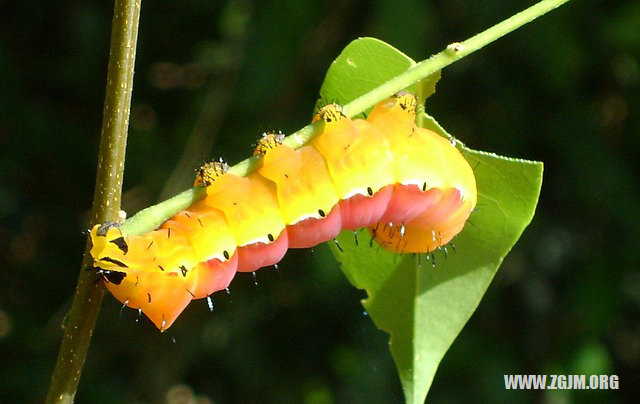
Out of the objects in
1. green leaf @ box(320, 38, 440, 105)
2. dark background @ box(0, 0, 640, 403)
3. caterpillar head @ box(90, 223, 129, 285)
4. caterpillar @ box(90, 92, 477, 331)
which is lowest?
caterpillar head @ box(90, 223, 129, 285)

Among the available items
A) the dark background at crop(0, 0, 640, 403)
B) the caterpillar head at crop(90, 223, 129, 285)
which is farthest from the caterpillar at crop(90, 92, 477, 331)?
the dark background at crop(0, 0, 640, 403)

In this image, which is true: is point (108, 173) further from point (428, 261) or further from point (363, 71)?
point (428, 261)

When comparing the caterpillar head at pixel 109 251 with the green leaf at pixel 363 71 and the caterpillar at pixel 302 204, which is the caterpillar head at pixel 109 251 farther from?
the green leaf at pixel 363 71

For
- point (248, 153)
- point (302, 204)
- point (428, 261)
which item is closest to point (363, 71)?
point (302, 204)

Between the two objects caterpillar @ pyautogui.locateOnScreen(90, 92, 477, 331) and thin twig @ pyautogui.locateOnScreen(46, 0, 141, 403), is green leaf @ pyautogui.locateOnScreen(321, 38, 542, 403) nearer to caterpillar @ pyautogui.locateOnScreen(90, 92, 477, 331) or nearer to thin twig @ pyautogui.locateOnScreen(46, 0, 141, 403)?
caterpillar @ pyautogui.locateOnScreen(90, 92, 477, 331)

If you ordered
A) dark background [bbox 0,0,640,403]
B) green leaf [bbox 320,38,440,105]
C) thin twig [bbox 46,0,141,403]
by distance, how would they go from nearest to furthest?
thin twig [bbox 46,0,141,403] < green leaf [bbox 320,38,440,105] < dark background [bbox 0,0,640,403]

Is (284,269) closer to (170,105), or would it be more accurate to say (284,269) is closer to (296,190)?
(170,105)
